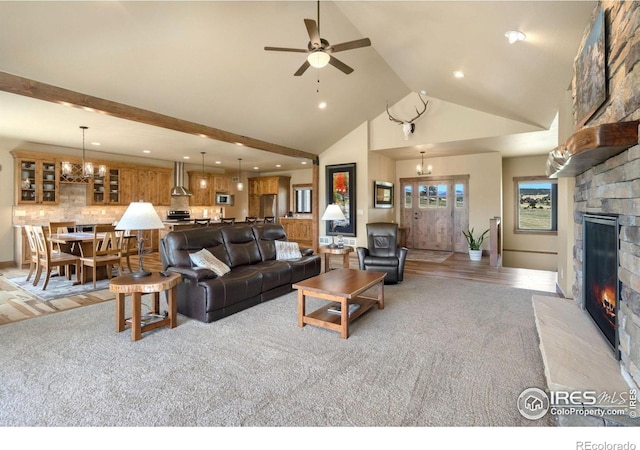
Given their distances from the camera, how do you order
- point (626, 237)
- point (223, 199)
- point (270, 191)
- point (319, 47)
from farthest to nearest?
1. point (270, 191)
2. point (223, 199)
3. point (319, 47)
4. point (626, 237)

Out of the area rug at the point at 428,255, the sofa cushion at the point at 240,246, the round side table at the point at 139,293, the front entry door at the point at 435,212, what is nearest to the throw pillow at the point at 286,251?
the sofa cushion at the point at 240,246

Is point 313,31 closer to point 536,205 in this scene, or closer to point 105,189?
point 105,189

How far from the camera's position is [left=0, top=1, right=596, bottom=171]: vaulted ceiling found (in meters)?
3.14

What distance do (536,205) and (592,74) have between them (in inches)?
293

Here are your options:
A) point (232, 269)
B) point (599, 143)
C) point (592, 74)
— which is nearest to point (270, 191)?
point (232, 269)

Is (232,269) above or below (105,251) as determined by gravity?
below

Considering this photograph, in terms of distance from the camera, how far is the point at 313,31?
318 cm

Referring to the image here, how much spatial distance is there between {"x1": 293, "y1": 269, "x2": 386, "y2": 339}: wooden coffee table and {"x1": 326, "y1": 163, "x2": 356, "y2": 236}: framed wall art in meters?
4.43

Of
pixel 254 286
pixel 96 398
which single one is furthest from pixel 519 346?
pixel 96 398

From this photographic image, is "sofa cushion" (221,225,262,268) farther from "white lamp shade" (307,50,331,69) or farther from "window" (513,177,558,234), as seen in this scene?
"window" (513,177,558,234)

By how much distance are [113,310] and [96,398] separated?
206 cm

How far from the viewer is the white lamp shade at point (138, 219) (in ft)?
10.4

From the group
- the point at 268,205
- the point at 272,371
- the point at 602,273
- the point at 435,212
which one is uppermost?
the point at 268,205
